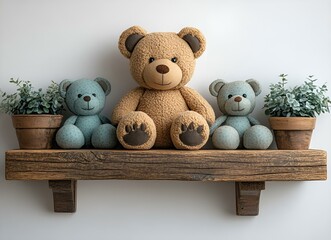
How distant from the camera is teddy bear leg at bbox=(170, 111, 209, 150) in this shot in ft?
3.80

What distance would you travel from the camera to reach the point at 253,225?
1351 millimetres

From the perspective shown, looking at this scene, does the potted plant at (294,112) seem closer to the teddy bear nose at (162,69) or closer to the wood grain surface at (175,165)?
the wood grain surface at (175,165)

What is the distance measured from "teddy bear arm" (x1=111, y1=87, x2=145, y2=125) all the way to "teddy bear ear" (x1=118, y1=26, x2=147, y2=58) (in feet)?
0.38

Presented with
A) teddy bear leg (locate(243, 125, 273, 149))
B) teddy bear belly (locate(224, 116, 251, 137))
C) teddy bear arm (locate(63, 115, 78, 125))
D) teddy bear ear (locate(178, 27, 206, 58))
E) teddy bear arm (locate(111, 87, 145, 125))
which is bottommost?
teddy bear leg (locate(243, 125, 273, 149))

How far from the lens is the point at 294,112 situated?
4.04ft

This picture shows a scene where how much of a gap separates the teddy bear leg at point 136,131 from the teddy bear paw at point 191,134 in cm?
8

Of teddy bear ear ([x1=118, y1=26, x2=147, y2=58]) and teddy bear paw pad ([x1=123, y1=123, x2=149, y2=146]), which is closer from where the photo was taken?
teddy bear paw pad ([x1=123, y1=123, x2=149, y2=146])

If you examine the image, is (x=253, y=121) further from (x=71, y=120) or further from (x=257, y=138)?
(x=71, y=120)

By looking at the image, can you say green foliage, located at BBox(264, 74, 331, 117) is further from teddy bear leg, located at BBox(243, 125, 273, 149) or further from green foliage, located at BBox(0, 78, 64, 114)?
green foliage, located at BBox(0, 78, 64, 114)

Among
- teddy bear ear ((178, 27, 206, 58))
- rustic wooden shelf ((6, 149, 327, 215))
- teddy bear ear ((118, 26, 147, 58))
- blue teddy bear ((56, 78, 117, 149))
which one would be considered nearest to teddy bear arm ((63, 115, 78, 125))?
blue teddy bear ((56, 78, 117, 149))

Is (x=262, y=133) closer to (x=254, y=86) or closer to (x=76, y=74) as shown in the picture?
(x=254, y=86)

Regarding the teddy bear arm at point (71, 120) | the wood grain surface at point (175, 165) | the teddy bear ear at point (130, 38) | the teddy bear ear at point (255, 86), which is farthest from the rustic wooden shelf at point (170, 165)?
the teddy bear ear at point (130, 38)

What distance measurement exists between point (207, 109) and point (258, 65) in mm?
253

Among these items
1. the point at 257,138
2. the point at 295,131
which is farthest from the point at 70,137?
the point at 295,131
